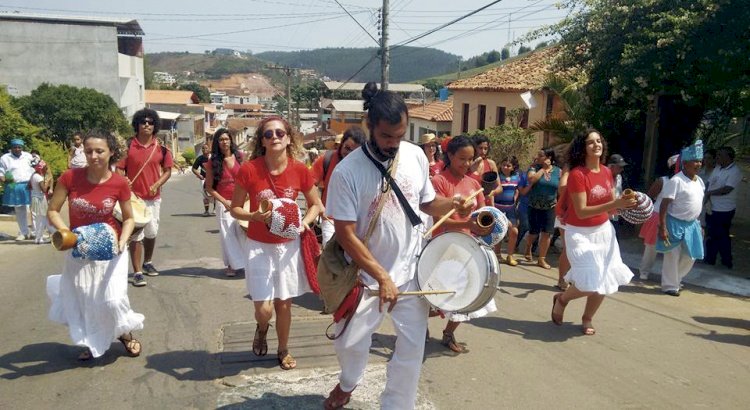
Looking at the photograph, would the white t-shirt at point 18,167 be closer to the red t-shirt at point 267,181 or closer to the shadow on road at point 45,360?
the shadow on road at point 45,360

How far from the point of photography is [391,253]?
3832 millimetres

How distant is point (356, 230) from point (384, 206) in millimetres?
229

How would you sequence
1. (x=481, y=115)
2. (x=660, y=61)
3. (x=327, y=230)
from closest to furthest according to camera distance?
(x=327, y=230)
(x=660, y=61)
(x=481, y=115)

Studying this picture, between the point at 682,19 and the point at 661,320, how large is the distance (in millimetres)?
5142

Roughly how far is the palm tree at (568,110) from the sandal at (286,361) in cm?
907

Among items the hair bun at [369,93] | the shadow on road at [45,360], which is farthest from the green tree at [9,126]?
the hair bun at [369,93]

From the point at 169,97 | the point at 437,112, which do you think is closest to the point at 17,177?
the point at 437,112

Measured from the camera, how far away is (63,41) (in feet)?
149

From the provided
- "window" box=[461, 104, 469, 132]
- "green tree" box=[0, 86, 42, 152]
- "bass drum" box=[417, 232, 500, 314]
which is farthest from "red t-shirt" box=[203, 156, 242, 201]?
"window" box=[461, 104, 469, 132]

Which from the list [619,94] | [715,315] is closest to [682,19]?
[619,94]

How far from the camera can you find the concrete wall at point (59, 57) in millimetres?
44219

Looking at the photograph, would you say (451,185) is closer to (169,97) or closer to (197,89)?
(169,97)

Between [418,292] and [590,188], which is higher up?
[590,188]

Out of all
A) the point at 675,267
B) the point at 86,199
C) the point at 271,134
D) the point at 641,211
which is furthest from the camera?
the point at 675,267
